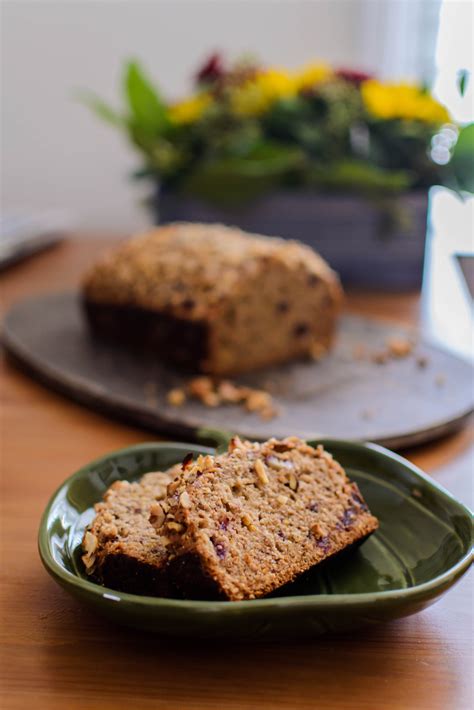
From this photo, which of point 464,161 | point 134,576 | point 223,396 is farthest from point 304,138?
point 134,576

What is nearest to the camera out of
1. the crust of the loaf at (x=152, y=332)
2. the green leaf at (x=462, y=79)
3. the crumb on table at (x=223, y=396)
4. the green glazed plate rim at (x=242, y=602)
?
the green glazed plate rim at (x=242, y=602)

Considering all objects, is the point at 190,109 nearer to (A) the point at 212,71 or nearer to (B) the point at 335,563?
(A) the point at 212,71

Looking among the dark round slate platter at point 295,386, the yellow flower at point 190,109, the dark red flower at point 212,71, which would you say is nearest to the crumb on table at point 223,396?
the dark round slate platter at point 295,386

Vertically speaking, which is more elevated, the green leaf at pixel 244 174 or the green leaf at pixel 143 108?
the green leaf at pixel 143 108

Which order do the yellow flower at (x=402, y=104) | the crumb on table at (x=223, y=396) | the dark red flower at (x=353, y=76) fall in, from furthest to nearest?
the dark red flower at (x=353, y=76) → the yellow flower at (x=402, y=104) → the crumb on table at (x=223, y=396)

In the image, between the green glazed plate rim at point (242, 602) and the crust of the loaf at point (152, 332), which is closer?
the green glazed plate rim at point (242, 602)

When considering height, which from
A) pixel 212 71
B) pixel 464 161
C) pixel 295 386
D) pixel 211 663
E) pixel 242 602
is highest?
pixel 212 71

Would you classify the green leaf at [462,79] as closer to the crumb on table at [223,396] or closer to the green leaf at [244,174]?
the crumb on table at [223,396]
